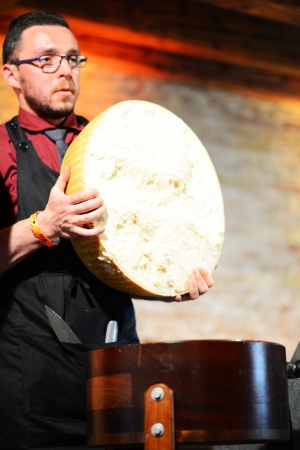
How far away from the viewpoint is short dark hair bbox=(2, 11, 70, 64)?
243 cm

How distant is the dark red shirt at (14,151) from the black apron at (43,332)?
3 cm

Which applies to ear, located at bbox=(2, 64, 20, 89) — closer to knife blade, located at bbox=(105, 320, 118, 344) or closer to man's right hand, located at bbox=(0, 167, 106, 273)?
man's right hand, located at bbox=(0, 167, 106, 273)

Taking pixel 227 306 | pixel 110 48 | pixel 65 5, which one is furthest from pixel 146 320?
pixel 65 5

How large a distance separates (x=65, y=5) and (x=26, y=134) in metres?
1.61

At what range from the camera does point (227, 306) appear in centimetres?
403

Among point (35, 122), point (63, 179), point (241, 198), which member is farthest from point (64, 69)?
point (241, 198)

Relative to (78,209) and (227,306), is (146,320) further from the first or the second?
(78,209)

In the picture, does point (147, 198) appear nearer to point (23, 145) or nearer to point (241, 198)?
point (23, 145)

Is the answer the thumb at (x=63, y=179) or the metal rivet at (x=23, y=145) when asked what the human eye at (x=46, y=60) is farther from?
the thumb at (x=63, y=179)

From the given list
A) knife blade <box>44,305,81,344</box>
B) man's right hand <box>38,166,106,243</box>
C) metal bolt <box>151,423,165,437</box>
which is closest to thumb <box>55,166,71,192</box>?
man's right hand <box>38,166,106,243</box>

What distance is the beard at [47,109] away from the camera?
7.71 ft

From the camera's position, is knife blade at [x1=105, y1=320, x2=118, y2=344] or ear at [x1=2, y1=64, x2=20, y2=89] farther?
ear at [x1=2, y1=64, x2=20, y2=89]

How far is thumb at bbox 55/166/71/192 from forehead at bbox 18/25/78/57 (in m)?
0.61

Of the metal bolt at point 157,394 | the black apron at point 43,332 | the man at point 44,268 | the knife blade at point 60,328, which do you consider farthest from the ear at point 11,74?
the metal bolt at point 157,394
